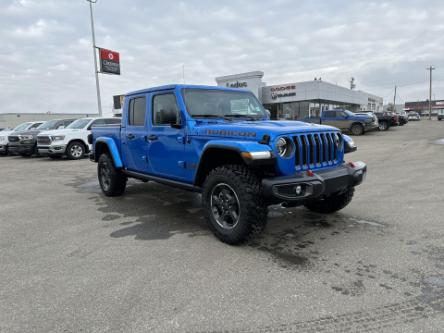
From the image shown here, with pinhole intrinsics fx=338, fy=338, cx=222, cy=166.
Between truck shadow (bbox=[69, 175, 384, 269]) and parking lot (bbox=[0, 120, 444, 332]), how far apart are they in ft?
0.07

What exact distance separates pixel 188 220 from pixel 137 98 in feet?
7.39

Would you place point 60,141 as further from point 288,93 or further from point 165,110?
point 288,93

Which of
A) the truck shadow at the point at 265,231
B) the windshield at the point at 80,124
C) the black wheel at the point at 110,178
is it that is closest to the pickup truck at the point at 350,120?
the windshield at the point at 80,124

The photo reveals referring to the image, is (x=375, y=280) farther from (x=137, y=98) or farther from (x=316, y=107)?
(x=316, y=107)

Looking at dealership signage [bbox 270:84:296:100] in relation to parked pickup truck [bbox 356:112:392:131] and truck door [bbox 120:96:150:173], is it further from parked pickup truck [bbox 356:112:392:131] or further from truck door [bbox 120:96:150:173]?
truck door [bbox 120:96:150:173]

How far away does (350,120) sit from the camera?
21.9m

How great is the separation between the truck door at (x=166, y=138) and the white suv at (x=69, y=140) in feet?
28.9

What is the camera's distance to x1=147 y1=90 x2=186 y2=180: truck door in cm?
465

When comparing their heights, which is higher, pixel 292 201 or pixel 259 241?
pixel 292 201

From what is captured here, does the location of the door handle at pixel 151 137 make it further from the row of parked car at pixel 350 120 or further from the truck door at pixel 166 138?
the row of parked car at pixel 350 120

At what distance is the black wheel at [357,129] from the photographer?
2170cm

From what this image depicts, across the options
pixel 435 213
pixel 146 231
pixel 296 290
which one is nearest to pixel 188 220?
pixel 146 231

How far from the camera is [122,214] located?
216 inches

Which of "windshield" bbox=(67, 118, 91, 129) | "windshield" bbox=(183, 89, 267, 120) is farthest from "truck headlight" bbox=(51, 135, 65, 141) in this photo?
"windshield" bbox=(183, 89, 267, 120)
